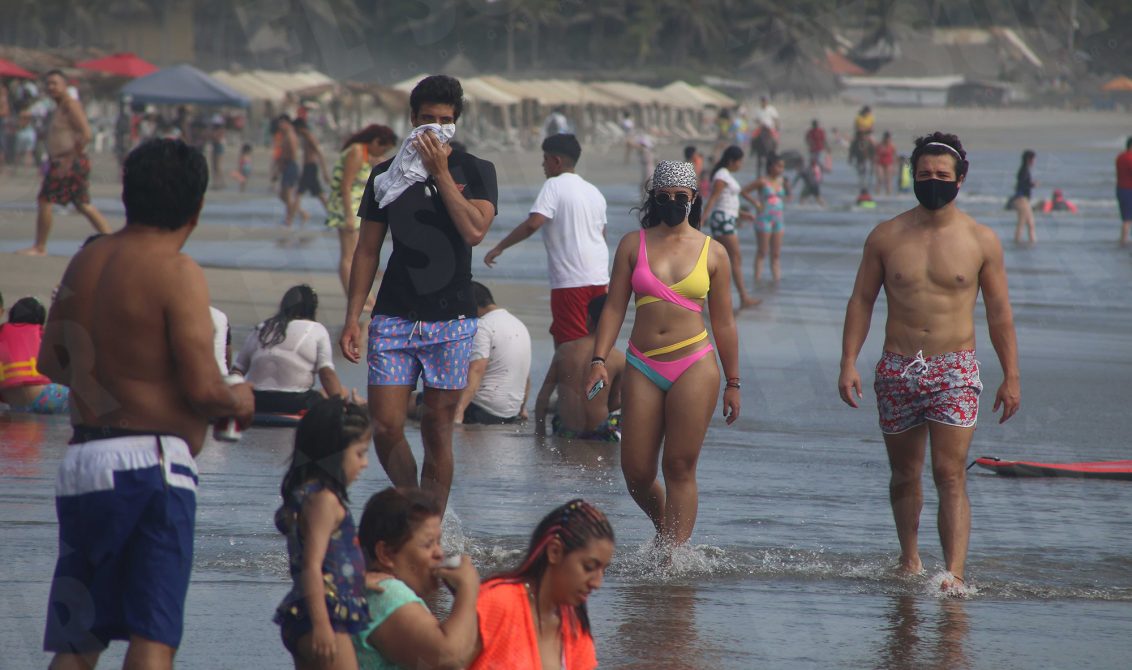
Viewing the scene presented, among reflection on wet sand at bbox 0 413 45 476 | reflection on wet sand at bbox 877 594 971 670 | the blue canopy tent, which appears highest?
the blue canopy tent

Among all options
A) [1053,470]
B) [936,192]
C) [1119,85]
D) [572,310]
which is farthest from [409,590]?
[1119,85]

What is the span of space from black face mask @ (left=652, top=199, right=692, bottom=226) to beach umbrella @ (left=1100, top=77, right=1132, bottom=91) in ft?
350

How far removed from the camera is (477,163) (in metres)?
6.30

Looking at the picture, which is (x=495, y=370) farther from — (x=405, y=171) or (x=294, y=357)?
(x=405, y=171)

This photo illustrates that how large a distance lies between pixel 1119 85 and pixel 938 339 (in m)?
108

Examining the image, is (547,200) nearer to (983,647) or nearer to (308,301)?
(308,301)

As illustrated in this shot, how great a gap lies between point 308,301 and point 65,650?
5355 mm

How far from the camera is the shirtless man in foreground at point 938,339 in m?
6.05

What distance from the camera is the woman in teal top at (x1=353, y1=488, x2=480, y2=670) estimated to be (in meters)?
3.65

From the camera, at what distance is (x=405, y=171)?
617 centimetres

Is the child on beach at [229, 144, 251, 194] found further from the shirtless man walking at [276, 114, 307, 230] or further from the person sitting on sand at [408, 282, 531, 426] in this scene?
the person sitting on sand at [408, 282, 531, 426]

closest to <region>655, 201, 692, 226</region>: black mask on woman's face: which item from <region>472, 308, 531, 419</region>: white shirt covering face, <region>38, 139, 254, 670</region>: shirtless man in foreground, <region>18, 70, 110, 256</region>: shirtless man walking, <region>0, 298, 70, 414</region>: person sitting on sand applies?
<region>38, 139, 254, 670</region>: shirtless man in foreground

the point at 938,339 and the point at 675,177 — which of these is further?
the point at 675,177

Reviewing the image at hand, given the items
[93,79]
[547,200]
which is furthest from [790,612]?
[93,79]
